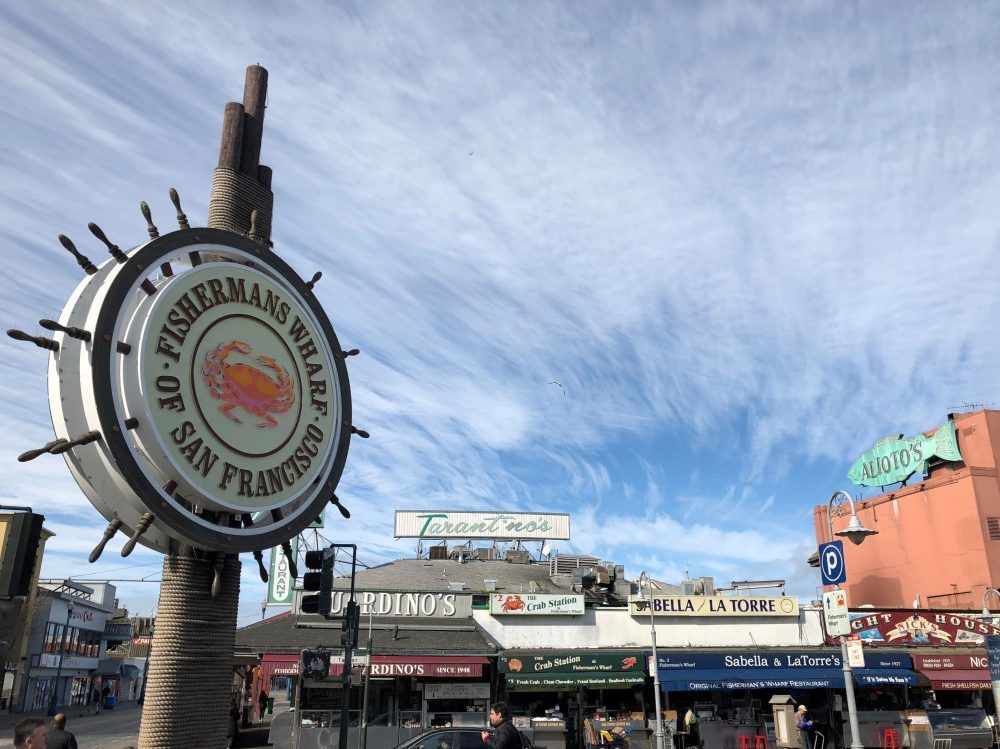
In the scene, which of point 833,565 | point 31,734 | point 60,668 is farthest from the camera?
point 60,668

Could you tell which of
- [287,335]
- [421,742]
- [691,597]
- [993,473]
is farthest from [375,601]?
[993,473]

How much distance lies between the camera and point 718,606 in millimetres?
27531

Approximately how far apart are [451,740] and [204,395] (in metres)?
8.37

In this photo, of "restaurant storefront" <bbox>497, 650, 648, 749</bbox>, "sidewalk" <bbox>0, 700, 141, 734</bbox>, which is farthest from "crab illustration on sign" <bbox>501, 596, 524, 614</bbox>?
"sidewalk" <bbox>0, 700, 141, 734</bbox>

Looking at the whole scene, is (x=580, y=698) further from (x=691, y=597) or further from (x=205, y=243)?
(x=205, y=243)

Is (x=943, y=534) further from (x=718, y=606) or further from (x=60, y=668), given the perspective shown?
(x=60, y=668)

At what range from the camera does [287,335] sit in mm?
9109

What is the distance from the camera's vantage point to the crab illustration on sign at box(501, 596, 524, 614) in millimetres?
26516

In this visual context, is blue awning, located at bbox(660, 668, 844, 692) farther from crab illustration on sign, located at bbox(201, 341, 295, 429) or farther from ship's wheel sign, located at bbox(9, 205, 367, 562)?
crab illustration on sign, located at bbox(201, 341, 295, 429)

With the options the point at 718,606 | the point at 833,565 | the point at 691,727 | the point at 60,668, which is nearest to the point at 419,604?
the point at 691,727

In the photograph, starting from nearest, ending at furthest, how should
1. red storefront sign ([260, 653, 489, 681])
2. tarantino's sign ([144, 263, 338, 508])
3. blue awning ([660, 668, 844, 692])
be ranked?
tarantino's sign ([144, 263, 338, 508])
red storefront sign ([260, 653, 489, 681])
blue awning ([660, 668, 844, 692])

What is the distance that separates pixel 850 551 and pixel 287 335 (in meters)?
43.8

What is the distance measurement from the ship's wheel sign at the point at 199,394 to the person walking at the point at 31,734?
1.61 m

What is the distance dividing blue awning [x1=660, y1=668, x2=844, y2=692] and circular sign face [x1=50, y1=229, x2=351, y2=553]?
18.9 m
